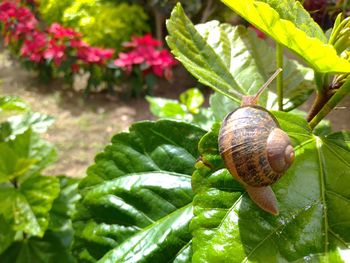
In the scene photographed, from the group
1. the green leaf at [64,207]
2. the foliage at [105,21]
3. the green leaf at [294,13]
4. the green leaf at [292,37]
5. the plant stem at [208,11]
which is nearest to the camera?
the green leaf at [292,37]

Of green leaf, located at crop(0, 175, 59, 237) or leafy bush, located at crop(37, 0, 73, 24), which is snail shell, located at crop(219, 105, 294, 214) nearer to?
green leaf, located at crop(0, 175, 59, 237)

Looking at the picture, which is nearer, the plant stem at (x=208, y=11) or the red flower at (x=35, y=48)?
the red flower at (x=35, y=48)

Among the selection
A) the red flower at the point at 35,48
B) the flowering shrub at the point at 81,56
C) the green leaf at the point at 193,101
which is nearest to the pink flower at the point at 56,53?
the flowering shrub at the point at 81,56

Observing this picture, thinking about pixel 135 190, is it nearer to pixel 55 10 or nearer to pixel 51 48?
pixel 51 48

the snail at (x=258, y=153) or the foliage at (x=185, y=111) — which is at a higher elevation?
the snail at (x=258, y=153)

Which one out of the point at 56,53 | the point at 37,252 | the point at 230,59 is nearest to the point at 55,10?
the point at 56,53

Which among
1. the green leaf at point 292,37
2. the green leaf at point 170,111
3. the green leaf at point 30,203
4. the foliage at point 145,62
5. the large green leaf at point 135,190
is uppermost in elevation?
the green leaf at point 292,37

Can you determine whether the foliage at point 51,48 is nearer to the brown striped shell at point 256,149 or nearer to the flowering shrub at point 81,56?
the flowering shrub at point 81,56

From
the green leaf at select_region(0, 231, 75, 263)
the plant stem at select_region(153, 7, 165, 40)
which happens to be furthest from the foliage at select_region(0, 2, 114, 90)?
the green leaf at select_region(0, 231, 75, 263)
